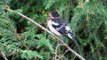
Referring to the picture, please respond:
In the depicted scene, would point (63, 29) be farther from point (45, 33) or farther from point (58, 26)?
point (45, 33)

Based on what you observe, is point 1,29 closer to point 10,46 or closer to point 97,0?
point 10,46

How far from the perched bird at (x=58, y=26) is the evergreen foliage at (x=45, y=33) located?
2.6 inches

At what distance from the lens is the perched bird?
299 cm

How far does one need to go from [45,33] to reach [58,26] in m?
0.37

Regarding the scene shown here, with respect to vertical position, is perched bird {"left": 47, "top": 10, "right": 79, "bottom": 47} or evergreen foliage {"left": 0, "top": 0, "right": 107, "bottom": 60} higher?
perched bird {"left": 47, "top": 10, "right": 79, "bottom": 47}

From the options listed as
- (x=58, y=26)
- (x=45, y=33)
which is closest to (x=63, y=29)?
(x=58, y=26)

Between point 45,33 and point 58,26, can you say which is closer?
point 45,33

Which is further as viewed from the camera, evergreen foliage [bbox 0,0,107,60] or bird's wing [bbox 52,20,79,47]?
bird's wing [bbox 52,20,79,47]

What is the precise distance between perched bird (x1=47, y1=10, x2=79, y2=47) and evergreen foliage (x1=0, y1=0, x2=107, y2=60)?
0.07 metres

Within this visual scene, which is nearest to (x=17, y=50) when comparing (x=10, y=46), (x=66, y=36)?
(x=10, y=46)

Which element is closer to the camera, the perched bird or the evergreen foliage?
the evergreen foliage

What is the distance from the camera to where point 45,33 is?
2830mm

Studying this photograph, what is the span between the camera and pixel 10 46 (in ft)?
6.50

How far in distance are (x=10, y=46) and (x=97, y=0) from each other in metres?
0.99
